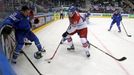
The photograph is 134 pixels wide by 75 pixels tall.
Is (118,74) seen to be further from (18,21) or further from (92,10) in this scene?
(92,10)

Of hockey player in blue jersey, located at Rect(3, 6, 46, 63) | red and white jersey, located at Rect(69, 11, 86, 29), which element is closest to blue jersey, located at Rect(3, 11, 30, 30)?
hockey player in blue jersey, located at Rect(3, 6, 46, 63)

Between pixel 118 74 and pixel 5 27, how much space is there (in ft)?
7.50

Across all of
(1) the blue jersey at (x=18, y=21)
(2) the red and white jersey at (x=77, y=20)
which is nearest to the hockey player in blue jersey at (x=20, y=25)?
(1) the blue jersey at (x=18, y=21)

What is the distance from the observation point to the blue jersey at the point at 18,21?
5.14 metres

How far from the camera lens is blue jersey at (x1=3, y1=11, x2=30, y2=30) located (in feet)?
16.9

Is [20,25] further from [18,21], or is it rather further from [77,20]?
[77,20]

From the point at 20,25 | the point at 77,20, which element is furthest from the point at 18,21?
the point at 77,20

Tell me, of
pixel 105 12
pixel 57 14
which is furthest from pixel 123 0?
pixel 57 14

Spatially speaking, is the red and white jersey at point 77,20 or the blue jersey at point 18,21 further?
the red and white jersey at point 77,20

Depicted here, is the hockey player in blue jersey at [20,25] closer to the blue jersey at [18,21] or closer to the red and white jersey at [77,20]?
the blue jersey at [18,21]

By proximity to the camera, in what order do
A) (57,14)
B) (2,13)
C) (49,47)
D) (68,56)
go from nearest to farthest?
(2,13) → (68,56) → (49,47) → (57,14)

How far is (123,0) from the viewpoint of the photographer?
29.9 m

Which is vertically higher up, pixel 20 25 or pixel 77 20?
pixel 20 25

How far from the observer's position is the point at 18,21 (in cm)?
526
